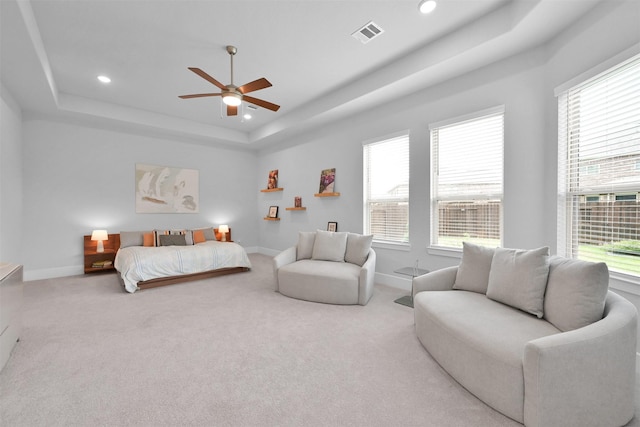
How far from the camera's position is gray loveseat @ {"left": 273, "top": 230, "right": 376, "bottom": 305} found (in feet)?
11.1

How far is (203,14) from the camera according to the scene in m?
2.65

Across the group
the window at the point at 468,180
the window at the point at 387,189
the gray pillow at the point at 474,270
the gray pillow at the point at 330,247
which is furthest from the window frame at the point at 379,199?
the gray pillow at the point at 474,270

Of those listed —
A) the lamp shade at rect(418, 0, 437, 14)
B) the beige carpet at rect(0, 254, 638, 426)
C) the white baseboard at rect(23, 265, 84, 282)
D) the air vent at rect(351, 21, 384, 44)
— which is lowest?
the beige carpet at rect(0, 254, 638, 426)

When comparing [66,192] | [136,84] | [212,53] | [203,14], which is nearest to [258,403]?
[203,14]

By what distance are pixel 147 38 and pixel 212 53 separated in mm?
678

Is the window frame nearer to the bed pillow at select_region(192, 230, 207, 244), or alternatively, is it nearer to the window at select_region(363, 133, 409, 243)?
the window at select_region(363, 133, 409, 243)

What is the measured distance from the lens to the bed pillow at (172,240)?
526 centimetres

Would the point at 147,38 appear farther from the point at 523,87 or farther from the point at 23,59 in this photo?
the point at 523,87

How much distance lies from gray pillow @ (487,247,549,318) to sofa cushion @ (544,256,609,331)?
0.06 m

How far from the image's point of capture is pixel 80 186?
5121 mm

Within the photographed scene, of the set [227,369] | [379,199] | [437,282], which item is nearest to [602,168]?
[437,282]

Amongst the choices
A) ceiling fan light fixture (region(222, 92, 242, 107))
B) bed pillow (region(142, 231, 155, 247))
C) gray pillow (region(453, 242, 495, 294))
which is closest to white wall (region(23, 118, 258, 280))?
bed pillow (region(142, 231, 155, 247))

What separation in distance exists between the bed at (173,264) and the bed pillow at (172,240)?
0.46 metres

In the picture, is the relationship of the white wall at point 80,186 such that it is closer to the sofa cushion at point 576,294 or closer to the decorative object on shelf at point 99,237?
the decorative object on shelf at point 99,237
